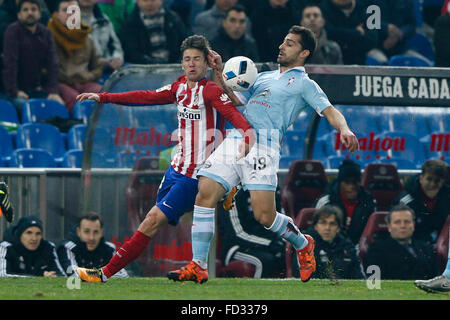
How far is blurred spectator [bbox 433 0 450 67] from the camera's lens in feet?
43.1

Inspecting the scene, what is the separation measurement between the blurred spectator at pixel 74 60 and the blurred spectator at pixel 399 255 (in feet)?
14.6

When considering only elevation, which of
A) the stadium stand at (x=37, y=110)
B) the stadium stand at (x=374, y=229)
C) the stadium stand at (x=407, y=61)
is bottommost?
the stadium stand at (x=374, y=229)

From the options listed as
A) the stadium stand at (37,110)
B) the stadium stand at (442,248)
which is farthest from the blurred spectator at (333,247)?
the stadium stand at (37,110)

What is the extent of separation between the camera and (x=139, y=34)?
13500mm

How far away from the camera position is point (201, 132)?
25.3 ft

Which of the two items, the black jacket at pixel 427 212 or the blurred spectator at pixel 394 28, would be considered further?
the blurred spectator at pixel 394 28

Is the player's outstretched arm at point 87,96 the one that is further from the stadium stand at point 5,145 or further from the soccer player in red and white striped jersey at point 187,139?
the stadium stand at point 5,145

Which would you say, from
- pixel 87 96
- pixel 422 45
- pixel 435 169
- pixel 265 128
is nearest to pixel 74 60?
pixel 435 169

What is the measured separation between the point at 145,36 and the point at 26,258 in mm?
4551

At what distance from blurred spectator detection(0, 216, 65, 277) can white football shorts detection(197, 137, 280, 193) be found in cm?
249

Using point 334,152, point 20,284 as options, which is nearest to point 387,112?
point 334,152

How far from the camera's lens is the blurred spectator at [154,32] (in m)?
13.4

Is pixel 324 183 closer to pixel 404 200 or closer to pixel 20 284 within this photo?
pixel 404 200
